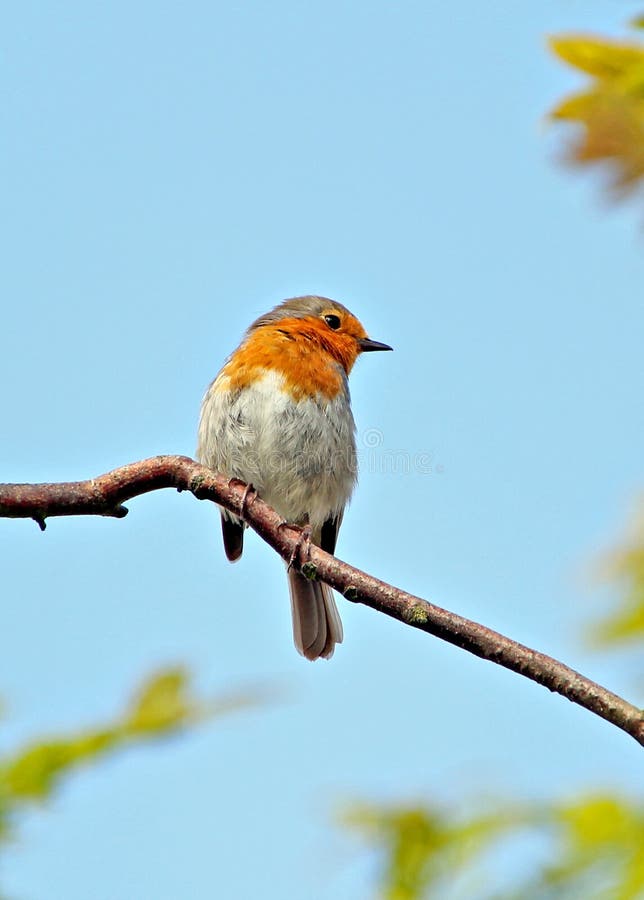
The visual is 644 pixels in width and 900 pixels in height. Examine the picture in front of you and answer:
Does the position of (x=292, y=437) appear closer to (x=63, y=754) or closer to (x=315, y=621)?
(x=315, y=621)

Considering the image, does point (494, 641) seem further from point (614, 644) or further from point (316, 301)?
point (316, 301)

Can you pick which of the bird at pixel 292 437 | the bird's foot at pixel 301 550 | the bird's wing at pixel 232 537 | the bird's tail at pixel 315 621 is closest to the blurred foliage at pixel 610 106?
the bird's foot at pixel 301 550

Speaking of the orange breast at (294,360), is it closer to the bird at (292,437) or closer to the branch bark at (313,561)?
the bird at (292,437)

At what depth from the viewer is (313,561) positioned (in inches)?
135

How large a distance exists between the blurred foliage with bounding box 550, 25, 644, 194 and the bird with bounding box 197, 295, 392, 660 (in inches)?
197

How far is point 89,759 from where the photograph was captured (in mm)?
2428

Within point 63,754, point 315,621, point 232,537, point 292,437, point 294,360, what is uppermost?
point 294,360

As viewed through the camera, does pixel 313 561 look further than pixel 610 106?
Yes

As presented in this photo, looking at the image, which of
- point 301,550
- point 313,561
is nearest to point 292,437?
point 301,550

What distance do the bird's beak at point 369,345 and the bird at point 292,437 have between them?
2.26ft

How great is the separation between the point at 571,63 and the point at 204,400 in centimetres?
573

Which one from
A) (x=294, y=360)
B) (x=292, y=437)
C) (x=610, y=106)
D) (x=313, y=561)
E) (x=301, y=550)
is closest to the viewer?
(x=610, y=106)

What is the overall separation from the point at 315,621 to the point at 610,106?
560cm

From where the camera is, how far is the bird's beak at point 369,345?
8312 mm
